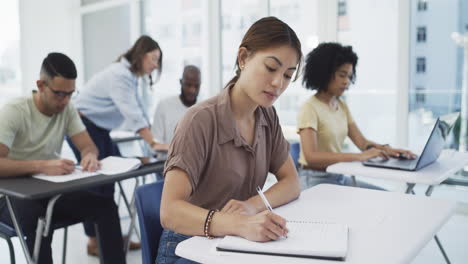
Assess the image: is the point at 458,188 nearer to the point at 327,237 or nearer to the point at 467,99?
the point at 467,99

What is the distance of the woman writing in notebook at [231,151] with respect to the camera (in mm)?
1231

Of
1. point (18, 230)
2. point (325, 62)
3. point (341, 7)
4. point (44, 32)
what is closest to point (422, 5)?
point (341, 7)

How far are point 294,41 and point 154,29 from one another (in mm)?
4952

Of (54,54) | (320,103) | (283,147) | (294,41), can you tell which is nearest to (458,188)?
(320,103)

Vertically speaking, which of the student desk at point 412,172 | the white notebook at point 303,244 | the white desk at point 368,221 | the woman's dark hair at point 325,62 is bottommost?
the student desk at point 412,172

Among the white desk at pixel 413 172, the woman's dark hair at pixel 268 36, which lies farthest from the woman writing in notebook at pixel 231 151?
the white desk at pixel 413 172

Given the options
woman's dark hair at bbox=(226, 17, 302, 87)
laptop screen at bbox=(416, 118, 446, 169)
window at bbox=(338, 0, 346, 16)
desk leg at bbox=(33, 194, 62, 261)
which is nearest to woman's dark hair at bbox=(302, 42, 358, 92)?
laptop screen at bbox=(416, 118, 446, 169)

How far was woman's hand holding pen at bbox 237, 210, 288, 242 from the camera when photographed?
1.08 meters

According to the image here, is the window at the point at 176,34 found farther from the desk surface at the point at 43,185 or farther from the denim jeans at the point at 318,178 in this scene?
the desk surface at the point at 43,185

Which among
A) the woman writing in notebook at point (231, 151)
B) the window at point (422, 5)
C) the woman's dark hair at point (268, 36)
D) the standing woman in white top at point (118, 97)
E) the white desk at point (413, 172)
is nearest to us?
the woman writing in notebook at point (231, 151)

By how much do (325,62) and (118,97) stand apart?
1.41 metres

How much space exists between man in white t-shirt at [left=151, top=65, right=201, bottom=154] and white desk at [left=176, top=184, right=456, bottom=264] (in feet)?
5.85

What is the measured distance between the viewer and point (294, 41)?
140 centimetres

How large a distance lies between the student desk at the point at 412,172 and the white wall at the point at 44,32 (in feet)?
17.7
